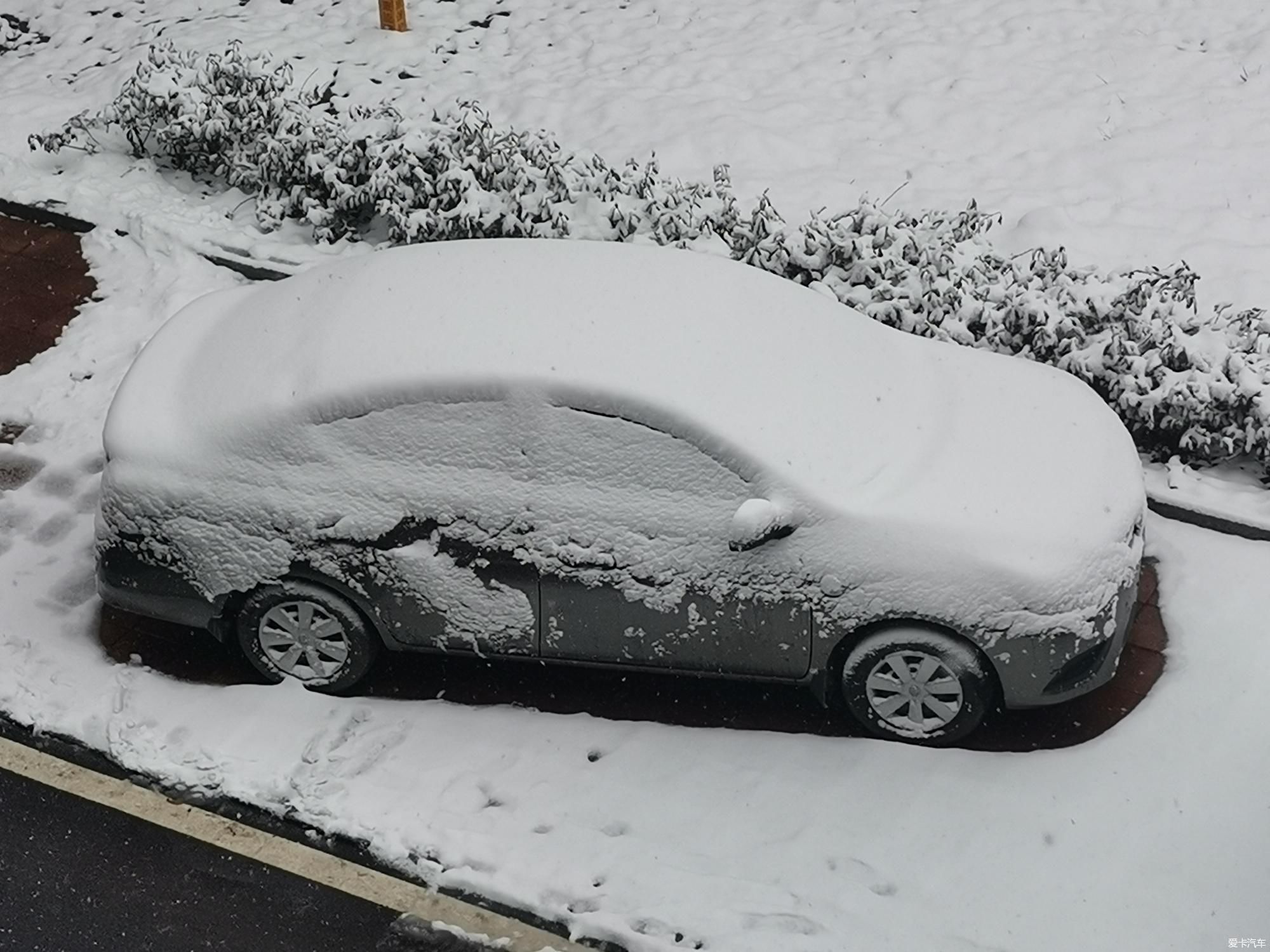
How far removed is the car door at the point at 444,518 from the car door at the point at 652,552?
11 cm

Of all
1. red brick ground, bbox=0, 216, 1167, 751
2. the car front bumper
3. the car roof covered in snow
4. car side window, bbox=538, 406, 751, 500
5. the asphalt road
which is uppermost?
the car roof covered in snow

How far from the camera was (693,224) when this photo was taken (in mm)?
8000

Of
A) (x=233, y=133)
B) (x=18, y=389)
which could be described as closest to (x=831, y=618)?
(x=18, y=389)

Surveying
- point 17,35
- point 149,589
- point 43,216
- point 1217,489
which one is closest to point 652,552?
point 149,589

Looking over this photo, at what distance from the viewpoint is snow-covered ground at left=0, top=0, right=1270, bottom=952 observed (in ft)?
16.6

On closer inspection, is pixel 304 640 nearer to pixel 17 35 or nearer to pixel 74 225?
pixel 74 225

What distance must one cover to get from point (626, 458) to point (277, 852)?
1.97 meters

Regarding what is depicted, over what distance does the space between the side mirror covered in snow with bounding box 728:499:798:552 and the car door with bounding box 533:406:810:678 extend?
0.06 meters

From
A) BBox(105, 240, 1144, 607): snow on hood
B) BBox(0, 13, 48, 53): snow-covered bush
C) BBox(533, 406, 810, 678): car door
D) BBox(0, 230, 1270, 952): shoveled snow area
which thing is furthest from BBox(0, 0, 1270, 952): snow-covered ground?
BBox(105, 240, 1144, 607): snow on hood

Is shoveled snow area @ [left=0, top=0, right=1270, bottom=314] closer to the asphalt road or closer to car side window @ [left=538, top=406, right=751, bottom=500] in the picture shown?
car side window @ [left=538, top=406, right=751, bottom=500]

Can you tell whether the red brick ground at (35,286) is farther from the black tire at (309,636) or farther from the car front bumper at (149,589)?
the black tire at (309,636)

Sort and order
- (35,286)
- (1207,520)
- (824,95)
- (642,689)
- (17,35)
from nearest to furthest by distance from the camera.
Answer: (642,689) → (1207,520) → (35,286) → (824,95) → (17,35)

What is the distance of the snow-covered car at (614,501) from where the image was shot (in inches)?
203

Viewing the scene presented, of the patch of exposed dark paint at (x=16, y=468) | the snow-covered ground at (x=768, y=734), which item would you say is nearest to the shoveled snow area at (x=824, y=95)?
the snow-covered ground at (x=768, y=734)
